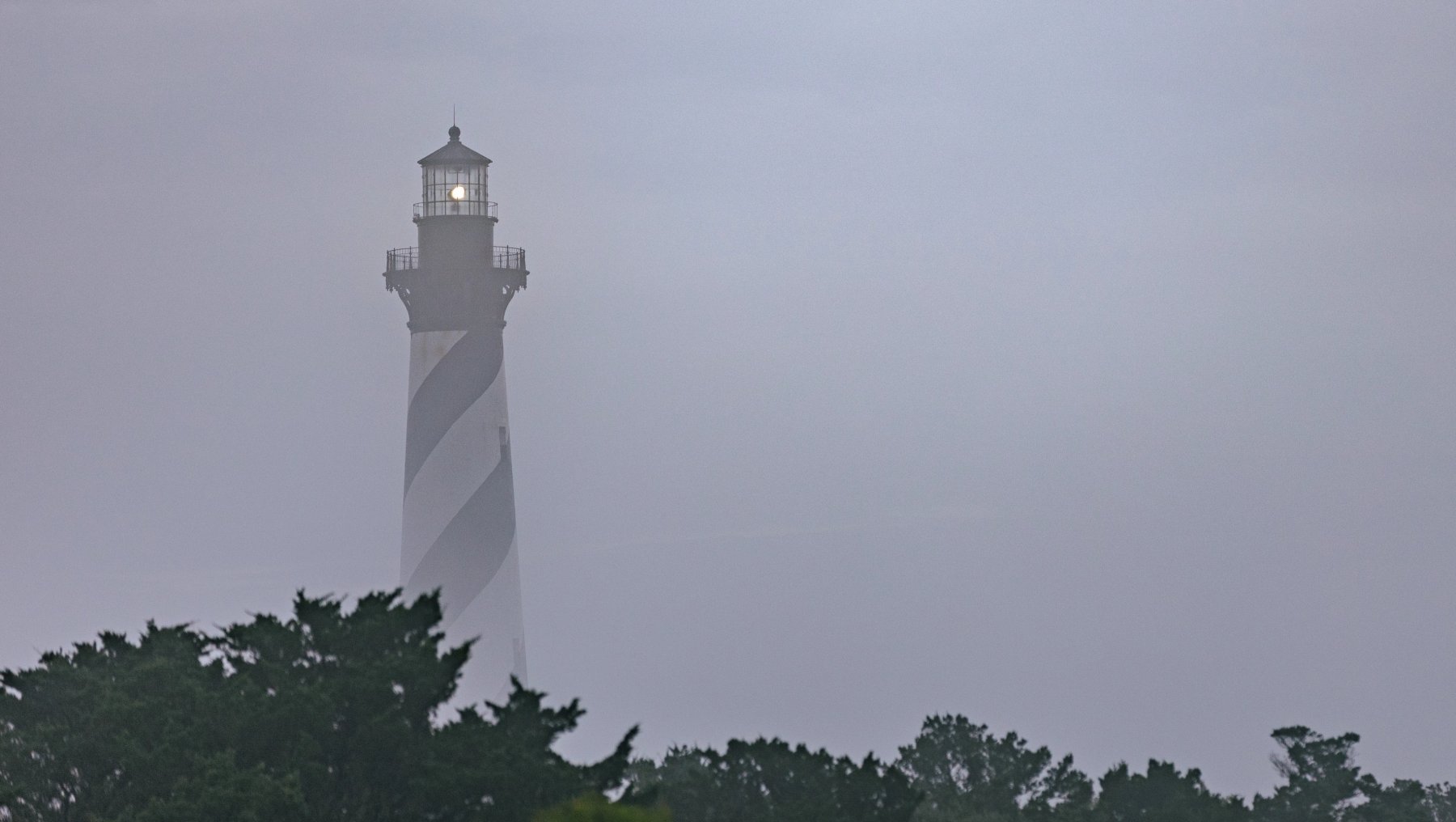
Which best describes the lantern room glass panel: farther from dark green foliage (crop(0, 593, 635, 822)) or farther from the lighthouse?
dark green foliage (crop(0, 593, 635, 822))

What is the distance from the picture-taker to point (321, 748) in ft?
133

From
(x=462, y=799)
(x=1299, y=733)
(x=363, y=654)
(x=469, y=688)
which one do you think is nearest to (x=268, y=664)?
(x=363, y=654)

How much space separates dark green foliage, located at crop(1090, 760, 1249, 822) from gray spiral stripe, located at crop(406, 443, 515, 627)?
17.2 meters

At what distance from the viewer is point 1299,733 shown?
7256 centimetres

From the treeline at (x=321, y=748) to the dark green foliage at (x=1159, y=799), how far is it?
11.8 meters

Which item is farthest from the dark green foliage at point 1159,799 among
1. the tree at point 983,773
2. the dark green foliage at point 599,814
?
the dark green foliage at point 599,814

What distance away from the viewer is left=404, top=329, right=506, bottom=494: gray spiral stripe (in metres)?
60.5

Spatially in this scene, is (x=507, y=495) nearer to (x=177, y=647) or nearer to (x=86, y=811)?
(x=177, y=647)

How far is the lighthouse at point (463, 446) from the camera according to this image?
60.3 m

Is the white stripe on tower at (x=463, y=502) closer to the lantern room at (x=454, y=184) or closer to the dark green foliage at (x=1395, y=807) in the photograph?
the lantern room at (x=454, y=184)

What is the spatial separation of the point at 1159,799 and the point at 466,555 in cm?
1916

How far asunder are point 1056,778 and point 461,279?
21555mm

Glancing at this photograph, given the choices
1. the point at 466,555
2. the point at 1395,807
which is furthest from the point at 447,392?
the point at 1395,807

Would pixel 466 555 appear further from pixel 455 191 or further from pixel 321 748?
pixel 321 748
